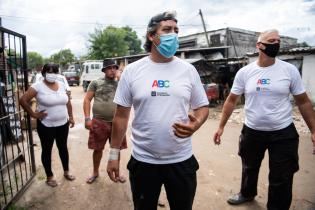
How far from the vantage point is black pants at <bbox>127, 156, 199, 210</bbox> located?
2189 mm

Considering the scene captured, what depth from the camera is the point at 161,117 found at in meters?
2.11

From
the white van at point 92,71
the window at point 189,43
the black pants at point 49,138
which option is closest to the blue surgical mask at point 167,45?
the black pants at point 49,138

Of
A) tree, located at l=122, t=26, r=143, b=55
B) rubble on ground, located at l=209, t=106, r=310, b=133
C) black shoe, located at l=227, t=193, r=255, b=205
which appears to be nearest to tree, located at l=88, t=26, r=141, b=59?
tree, located at l=122, t=26, r=143, b=55

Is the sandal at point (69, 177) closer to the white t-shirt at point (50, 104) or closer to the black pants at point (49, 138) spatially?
the black pants at point (49, 138)

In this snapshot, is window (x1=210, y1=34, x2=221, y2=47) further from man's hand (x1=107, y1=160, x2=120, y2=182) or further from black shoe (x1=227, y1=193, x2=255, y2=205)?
man's hand (x1=107, y1=160, x2=120, y2=182)

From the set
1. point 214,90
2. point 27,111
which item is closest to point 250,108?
point 27,111

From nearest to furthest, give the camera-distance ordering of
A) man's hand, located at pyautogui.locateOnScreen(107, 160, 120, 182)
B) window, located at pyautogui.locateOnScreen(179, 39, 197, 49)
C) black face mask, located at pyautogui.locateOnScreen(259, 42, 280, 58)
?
man's hand, located at pyautogui.locateOnScreen(107, 160, 120, 182) < black face mask, located at pyautogui.locateOnScreen(259, 42, 280, 58) < window, located at pyautogui.locateOnScreen(179, 39, 197, 49)

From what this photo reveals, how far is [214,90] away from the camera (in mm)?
13281

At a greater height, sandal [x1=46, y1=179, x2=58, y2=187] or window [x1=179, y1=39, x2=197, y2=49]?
window [x1=179, y1=39, x2=197, y2=49]

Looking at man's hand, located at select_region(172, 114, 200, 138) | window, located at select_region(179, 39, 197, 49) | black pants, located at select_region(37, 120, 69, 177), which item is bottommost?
black pants, located at select_region(37, 120, 69, 177)

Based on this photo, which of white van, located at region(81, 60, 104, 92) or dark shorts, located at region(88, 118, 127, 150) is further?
white van, located at region(81, 60, 104, 92)

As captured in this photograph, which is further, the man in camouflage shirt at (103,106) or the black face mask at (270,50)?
the man in camouflage shirt at (103,106)

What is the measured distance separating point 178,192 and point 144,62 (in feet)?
3.44

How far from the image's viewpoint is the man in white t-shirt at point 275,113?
3.04m
